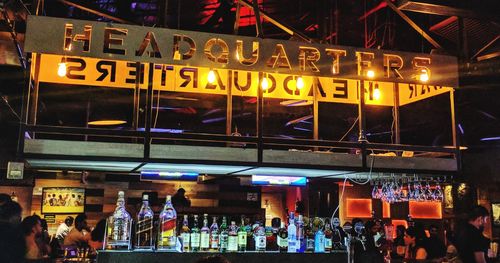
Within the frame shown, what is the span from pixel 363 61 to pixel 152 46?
2062mm

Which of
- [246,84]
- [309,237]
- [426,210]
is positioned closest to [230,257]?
[309,237]

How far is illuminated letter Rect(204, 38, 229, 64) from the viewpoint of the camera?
4.46m

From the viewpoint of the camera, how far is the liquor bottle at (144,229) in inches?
154

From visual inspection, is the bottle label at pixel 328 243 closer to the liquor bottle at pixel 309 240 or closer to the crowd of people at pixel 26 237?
the liquor bottle at pixel 309 240

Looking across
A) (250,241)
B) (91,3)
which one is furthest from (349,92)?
(91,3)

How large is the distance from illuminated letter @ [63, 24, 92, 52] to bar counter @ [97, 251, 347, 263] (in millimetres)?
1747

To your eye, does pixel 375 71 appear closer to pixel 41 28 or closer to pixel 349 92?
pixel 349 92

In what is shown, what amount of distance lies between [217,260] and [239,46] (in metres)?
2.65

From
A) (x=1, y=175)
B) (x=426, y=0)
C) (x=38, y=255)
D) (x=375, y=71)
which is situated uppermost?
(x=426, y=0)

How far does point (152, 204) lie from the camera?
10594 mm

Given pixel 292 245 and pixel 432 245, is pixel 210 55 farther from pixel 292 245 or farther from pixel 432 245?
pixel 432 245

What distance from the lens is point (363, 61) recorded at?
4.88m

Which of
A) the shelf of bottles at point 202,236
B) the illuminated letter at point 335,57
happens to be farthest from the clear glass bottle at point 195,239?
the illuminated letter at point 335,57

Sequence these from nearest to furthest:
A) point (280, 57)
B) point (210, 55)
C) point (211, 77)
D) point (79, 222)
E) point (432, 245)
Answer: point (210, 55) → point (280, 57) → point (211, 77) → point (432, 245) → point (79, 222)
